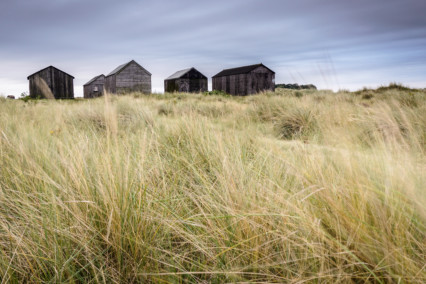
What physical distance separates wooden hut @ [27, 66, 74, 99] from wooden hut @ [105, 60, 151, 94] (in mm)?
5100

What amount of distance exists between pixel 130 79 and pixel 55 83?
28.4 feet

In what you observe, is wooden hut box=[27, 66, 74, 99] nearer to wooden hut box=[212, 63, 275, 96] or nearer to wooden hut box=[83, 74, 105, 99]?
wooden hut box=[83, 74, 105, 99]

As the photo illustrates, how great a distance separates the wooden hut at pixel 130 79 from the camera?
103 feet

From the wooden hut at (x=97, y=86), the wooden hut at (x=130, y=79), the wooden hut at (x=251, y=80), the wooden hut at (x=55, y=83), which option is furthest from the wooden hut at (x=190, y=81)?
the wooden hut at (x=97, y=86)

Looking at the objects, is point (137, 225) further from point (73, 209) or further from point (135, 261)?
point (73, 209)

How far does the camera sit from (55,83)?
32125 millimetres

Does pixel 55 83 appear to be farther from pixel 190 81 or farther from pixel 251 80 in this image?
pixel 251 80

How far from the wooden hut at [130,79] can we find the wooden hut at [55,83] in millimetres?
5100

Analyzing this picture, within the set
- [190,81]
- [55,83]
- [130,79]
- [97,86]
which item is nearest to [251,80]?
[190,81]

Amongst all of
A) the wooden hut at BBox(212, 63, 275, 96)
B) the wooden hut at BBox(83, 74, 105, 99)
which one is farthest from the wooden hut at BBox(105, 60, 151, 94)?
the wooden hut at BBox(83, 74, 105, 99)

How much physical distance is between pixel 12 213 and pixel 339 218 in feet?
5.83

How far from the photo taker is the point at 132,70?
105ft

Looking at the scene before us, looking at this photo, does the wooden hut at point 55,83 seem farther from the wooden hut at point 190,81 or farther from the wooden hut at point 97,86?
the wooden hut at point 190,81

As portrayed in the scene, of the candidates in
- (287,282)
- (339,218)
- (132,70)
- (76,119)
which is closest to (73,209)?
(287,282)
